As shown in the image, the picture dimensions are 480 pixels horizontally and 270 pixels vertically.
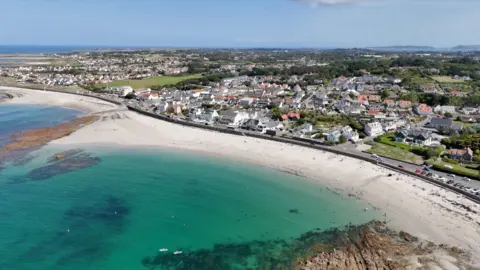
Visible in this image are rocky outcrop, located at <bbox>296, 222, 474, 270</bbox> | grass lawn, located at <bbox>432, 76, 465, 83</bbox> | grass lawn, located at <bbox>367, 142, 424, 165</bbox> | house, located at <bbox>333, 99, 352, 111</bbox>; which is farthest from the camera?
grass lawn, located at <bbox>432, 76, 465, 83</bbox>

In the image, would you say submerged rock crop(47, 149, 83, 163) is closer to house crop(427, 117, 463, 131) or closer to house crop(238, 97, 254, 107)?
house crop(238, 97, 254, 107)

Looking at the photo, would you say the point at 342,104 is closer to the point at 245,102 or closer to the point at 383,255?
the point at 245,102

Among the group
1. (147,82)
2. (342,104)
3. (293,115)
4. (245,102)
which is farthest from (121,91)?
(342,104)

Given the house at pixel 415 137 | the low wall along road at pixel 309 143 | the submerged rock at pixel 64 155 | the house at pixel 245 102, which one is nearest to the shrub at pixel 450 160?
the house at pixel 415 137

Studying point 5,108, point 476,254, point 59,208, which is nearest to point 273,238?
point 476,254

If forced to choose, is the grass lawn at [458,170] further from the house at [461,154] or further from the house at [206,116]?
the house at [206,116]

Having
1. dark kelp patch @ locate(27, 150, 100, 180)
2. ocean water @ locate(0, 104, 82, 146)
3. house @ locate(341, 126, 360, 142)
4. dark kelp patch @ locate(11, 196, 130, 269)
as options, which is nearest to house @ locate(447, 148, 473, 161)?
house @ locate(341, 126, 360, 142)
